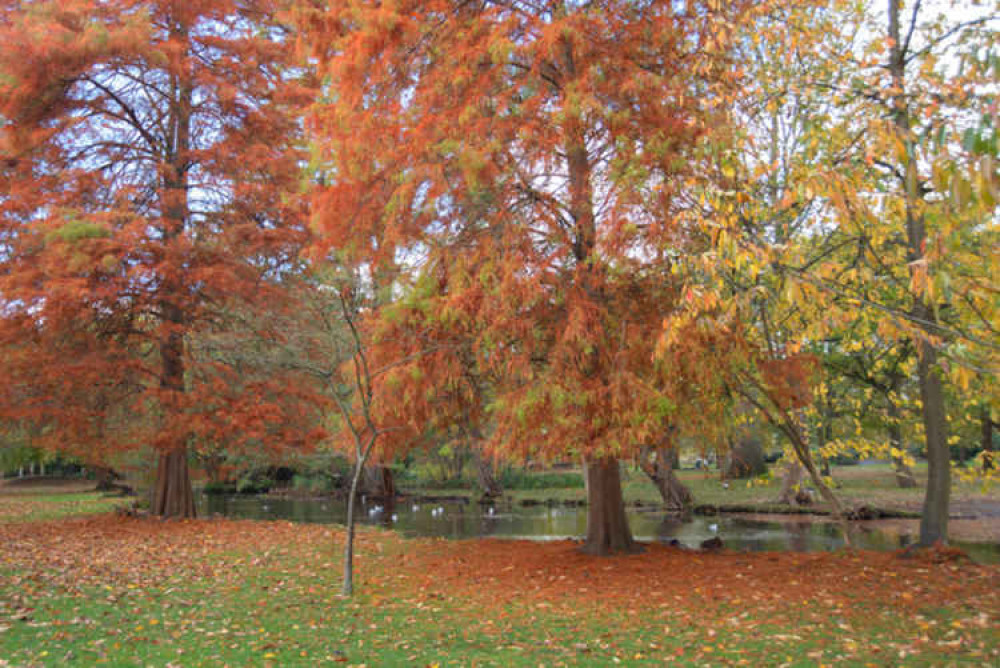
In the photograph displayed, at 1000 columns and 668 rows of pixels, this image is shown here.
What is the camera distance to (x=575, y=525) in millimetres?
17625

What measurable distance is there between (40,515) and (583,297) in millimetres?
15174

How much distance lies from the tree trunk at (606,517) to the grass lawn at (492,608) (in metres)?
0.41

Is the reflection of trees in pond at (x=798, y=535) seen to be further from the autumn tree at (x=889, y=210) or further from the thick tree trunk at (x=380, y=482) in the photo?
the thick tree trunk at (x=380, y=482)

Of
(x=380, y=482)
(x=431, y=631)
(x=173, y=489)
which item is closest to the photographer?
(x=431, y=631)

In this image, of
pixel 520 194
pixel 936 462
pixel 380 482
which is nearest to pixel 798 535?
pixel 936 462

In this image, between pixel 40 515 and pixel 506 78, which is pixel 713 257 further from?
pixel 40 515

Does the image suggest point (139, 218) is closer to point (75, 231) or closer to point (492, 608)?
point (75, 231)

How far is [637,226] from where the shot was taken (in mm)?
7852

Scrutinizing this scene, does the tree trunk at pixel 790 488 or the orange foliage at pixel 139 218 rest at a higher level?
the orange foliage at pixel 139 218

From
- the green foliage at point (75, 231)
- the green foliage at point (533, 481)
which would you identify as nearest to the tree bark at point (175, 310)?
the green foliage at point (75, 231)

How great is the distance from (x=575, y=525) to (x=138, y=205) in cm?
1282

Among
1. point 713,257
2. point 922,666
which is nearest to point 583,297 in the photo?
point 713,257

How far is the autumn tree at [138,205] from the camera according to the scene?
1252cm

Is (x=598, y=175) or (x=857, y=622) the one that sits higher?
(x=598, y=175)
